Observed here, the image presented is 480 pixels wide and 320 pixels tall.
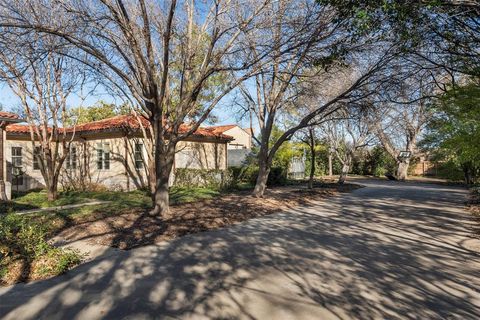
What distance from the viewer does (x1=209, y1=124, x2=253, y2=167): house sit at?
3594 centimetres

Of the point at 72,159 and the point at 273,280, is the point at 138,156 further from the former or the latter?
the point at 273,280

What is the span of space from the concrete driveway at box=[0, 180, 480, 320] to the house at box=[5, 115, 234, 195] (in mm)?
11552

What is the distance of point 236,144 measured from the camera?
138 ft

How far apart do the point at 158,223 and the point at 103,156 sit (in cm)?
1141

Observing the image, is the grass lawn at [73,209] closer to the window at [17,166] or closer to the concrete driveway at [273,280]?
the concrete driveway at [273,280]

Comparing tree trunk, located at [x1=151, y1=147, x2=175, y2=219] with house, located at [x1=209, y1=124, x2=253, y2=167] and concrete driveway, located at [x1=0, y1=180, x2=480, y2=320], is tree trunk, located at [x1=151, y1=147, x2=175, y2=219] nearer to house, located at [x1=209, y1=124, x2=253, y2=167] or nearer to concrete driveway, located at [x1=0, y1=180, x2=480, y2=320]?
concrete driveway, located at [x1=0, y1=180, x2=480, y2=320]

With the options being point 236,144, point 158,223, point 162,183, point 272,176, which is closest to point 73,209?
point 162,183

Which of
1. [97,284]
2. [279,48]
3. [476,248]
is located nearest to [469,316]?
[476,248]

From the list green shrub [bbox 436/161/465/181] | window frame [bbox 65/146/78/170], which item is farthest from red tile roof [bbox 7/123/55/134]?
green shrub [bbox 436/161/465/181]

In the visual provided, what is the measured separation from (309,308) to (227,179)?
1687 centimetres

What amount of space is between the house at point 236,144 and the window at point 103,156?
54.5 feet

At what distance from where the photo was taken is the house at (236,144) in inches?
1415

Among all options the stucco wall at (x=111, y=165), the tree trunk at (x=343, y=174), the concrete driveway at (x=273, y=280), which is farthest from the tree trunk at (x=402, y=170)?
the concrete driveway at (x=273, y=280)

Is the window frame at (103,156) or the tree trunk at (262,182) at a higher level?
the window frame at (103,156)
